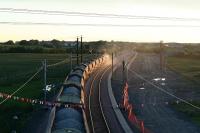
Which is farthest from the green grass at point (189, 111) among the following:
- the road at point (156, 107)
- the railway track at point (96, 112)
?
the railway track at point (96, 112)

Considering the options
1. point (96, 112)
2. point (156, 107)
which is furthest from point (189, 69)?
point (96, 112)

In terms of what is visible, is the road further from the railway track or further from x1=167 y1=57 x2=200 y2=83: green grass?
x1=167 y1=57 x2=200 y2=83: green grass

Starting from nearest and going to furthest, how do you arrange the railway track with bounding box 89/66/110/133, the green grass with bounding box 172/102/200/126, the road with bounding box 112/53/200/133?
the railway track with bounding box 89/66/110/133
the road with bounding box 112/53/200/133
the green grass with bounding box 172/102/200/126

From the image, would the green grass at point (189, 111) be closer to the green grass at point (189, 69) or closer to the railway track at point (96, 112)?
the railway track at point (96, 112)

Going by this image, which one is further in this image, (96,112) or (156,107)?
(156,107)

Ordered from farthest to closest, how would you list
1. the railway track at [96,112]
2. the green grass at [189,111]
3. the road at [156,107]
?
the green grass at [189,111], the road at [156,107], the railway track at [96,112]

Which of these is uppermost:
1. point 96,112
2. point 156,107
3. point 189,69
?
point 189,69

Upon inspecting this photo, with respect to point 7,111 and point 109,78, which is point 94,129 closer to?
point 7,111

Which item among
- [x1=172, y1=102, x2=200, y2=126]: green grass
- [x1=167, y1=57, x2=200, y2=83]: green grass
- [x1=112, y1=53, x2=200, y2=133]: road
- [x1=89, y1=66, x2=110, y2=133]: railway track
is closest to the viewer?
[x1=89, y1=66, x2=110, y2=133]: railway track

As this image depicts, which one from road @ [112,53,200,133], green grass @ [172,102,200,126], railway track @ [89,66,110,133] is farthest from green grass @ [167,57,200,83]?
green grass @ [172,102,200,126]

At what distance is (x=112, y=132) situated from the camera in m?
41.8

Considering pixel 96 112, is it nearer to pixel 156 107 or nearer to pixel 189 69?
pixel 156 107

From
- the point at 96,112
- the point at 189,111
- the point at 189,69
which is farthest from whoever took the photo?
the point at 189,69

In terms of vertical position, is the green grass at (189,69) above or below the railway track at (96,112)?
above
